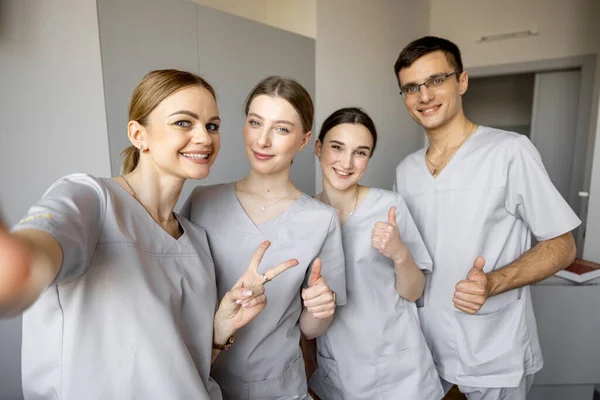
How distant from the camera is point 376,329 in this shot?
120cm

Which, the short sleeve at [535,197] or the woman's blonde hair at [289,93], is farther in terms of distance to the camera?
the short sleeve at [535,197]

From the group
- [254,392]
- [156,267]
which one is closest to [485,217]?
[254,392]

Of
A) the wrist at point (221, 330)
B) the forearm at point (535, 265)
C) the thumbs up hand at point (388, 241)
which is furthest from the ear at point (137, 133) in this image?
the forearm at point (535, 265)

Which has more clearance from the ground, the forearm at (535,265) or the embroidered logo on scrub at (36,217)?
the embroidered logo on scrub at (36,217)

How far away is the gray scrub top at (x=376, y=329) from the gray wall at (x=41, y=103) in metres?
1.05

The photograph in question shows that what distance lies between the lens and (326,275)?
1085 millimetres

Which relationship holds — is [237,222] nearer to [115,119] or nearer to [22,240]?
[22,240]

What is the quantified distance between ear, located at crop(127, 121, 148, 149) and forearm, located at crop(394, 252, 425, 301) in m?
0.78

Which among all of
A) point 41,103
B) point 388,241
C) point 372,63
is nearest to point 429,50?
point 388,241

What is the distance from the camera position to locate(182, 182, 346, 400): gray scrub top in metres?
1.02

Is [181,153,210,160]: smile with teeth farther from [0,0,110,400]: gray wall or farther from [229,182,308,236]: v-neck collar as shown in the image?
[0,0,110,400]: gray wall

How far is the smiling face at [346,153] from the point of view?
4.02 feet

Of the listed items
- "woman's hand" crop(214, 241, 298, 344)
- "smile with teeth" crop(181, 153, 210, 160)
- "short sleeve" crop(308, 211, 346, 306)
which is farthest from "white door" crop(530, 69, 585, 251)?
"smile with teeth" crop(181, 153, 210, 160)

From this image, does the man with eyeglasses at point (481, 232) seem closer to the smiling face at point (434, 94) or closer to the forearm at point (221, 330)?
the smiling face at point (434, 94)
